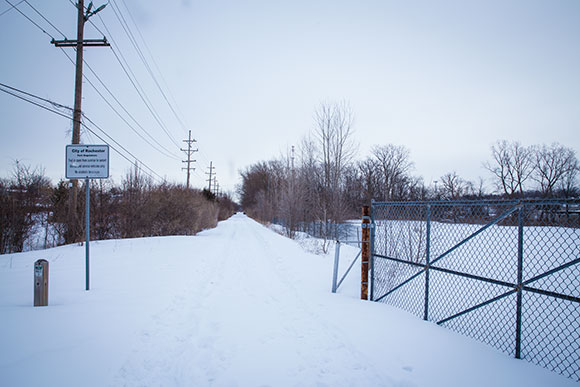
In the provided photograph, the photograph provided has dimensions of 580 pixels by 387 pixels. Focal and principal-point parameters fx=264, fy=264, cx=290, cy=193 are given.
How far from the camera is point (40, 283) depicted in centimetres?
455

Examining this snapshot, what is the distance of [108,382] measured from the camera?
9.02ft

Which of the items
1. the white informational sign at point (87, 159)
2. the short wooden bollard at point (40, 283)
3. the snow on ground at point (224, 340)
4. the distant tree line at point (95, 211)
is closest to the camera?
the snow on ground at point (224, 340)

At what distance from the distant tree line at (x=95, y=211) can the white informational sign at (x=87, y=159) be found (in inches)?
324

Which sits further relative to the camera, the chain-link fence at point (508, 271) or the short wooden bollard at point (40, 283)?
the short wooden bollard at point (40, 283)

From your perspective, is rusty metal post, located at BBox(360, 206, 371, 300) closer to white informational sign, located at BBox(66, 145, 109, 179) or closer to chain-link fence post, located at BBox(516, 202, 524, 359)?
chain-link fence post, located at BBox(516, 202, 524, 359)

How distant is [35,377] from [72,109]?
37.7 ft

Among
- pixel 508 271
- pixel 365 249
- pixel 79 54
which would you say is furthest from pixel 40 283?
pixel 79 54

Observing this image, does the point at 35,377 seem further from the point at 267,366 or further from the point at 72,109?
the point at 72,109

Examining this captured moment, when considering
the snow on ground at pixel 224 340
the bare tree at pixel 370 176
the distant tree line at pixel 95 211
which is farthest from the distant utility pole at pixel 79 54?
the bare tree at pixel 370 176

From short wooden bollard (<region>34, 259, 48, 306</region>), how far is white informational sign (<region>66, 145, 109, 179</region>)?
75.4 inches

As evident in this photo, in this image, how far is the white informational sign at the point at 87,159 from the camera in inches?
220

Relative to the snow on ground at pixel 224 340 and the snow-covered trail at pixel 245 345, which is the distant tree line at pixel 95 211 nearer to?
the snow on ground at pixel 224 340

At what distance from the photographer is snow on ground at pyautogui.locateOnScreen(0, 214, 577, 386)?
290cm

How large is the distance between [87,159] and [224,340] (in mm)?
4768
